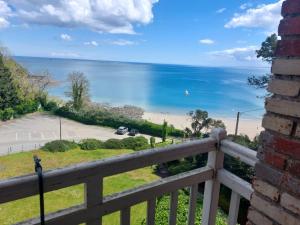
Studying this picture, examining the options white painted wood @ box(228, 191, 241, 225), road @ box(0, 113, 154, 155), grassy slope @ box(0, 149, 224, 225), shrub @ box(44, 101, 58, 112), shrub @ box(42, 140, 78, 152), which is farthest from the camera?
shrub @ box(44, 101, 58, 112)

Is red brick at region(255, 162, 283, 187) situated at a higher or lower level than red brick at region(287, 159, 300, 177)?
lower

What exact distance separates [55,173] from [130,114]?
26901 millimetres

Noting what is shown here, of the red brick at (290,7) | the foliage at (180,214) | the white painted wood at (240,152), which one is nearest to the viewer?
the red brick at (290,7)

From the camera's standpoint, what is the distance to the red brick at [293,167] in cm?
99

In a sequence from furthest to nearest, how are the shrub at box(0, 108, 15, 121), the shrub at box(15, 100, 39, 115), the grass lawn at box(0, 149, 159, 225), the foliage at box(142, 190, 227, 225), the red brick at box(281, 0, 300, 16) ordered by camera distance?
1. the shrub at box(15, 100, 39, 115)
2. the shrub at box(0, 108, 15, 121)
3. the grass lawn at box(0, 149, 159, 225)
4. the foliage at box(142, 190, 227, 225)
5. the red brick at box(281, 0, 300, 16)

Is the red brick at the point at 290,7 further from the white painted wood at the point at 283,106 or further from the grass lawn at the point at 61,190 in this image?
the grass lawn at the point at 61,190

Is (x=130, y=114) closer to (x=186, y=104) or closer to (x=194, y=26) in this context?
(x=186, y=104)

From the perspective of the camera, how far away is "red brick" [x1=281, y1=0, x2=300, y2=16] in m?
0.92

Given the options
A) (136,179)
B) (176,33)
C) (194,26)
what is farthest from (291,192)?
(176,33)

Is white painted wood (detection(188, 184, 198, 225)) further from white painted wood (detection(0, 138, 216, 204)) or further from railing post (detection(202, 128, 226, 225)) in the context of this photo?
white painted wood (detection(0, 138, 216, 204))

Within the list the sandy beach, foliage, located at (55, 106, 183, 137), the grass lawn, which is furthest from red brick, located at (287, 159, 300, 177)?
the sandy beach

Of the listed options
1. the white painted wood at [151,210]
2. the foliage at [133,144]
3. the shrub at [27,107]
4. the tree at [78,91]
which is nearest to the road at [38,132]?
the shrub at [27,107]

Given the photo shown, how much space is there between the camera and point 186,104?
3794 cm

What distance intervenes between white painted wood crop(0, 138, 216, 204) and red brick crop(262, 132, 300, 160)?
0.53 m
